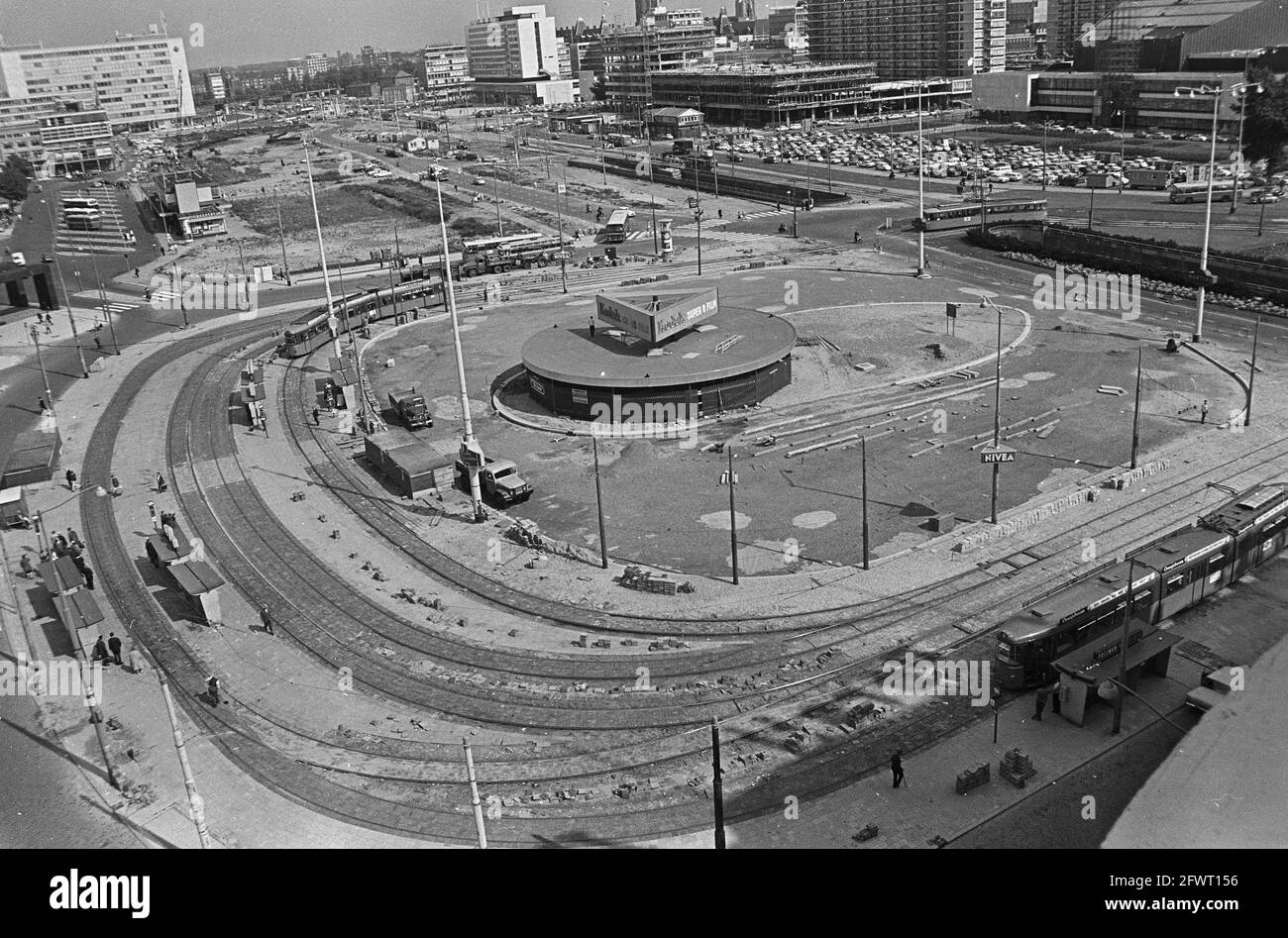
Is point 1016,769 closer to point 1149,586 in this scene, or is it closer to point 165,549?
point 1149,586

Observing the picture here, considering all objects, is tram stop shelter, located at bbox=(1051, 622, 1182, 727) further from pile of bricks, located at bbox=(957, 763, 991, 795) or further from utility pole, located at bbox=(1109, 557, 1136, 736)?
pile of bricks, located at bbox=(957, 763, 991, 795)

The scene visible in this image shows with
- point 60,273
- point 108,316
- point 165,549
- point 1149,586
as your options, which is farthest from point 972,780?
point 60,273

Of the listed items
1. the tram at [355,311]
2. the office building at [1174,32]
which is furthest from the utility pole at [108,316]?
the office building at [1174,32]

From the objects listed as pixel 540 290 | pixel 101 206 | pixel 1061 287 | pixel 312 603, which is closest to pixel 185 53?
pixel 101 206

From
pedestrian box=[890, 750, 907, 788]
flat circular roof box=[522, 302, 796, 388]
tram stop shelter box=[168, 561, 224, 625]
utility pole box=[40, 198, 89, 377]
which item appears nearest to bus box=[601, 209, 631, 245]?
flat circular roof box=[522, 302, 796, 388]

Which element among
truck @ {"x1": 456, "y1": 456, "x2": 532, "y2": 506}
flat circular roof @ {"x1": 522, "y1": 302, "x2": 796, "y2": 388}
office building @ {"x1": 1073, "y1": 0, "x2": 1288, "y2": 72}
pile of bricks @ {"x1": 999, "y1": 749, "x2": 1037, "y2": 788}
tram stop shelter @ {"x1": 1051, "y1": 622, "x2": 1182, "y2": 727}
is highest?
office building @ {"x1": 1073, "y1": 0, "x2": 1288, "y2": 72}
